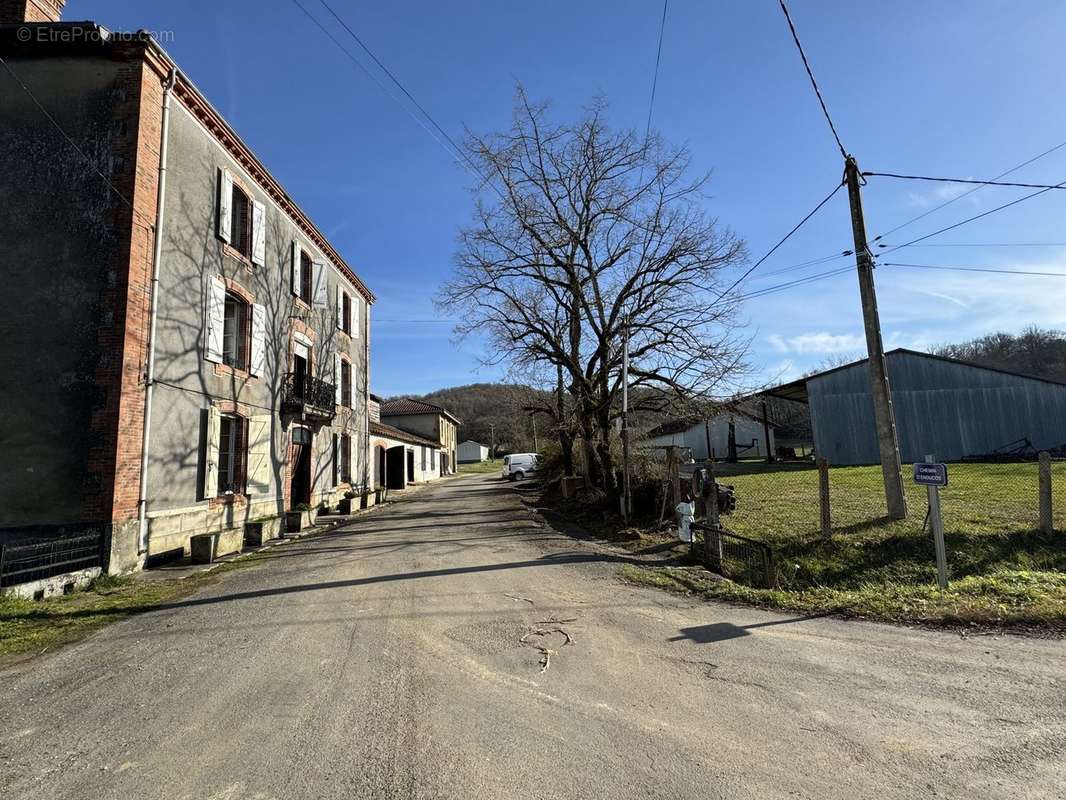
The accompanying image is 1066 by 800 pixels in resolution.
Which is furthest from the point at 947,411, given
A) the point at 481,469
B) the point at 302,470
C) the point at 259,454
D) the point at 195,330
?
the point at 481,469

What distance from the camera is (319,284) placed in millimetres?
19734

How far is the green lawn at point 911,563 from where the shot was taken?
6477mm

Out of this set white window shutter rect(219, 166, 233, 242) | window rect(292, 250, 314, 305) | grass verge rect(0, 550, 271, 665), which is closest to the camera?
grass verge rect(0, 550, 271, 665)

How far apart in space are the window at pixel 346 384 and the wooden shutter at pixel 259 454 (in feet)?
23.0

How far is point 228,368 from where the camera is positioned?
13.8m

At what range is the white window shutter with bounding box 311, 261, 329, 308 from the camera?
19.6 metres

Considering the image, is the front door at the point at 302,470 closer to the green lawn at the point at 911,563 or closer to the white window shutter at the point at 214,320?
the white window shutter at the point at 214,320

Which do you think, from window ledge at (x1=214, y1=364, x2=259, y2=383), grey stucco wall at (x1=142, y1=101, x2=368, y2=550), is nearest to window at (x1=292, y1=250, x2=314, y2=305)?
grey stucco wall at (x1=142, y1=101, x2=368, y2=550)

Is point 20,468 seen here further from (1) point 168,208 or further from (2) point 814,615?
(2) point 814,615

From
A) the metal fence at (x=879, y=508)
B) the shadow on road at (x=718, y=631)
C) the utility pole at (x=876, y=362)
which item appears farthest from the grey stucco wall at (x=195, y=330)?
the utility pole at (x=876, y=362)

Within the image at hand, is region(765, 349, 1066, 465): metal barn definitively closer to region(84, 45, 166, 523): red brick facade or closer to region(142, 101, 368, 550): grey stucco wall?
region(142, 101, 368, 550): grey stucco wall

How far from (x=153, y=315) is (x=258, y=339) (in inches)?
171

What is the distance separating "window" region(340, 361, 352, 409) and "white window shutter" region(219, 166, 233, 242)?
9.42 metres

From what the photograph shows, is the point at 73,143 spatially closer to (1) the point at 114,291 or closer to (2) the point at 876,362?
(1) the point at 114,291
